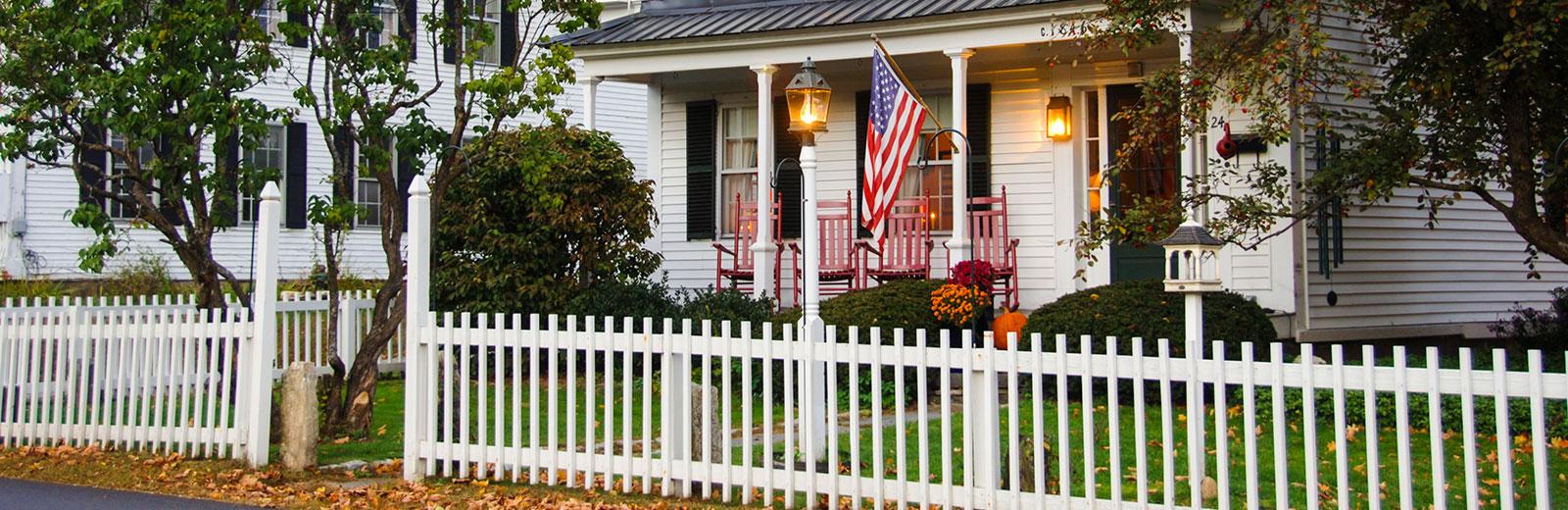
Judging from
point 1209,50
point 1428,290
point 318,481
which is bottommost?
point 318,481

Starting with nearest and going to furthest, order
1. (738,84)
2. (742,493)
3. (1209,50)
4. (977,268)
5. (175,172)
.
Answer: (742,493) < (175,172) < (1209,50) < (977,268) < (738,84)

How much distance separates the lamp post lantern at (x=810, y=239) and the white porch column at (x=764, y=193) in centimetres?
567

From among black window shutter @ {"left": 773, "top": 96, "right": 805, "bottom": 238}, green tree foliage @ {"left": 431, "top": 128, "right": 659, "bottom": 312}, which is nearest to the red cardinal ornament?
black window shutter @ {"left": 773, "top": 96, "right": 805, "bottom": 238}

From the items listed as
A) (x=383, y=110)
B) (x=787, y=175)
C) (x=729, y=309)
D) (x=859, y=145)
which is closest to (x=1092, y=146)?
(x=859, y=145)

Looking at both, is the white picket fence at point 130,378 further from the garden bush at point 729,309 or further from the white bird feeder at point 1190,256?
the white bird feeder at point 1190,256

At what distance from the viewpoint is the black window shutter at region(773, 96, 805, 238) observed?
1719 cm

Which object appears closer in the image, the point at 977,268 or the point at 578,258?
the point at 977,268

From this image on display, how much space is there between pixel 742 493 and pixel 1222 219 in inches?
237

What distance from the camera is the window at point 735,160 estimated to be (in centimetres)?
1764

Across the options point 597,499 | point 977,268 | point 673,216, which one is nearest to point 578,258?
point 673,216

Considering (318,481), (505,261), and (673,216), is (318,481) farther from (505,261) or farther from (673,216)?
(673,216)

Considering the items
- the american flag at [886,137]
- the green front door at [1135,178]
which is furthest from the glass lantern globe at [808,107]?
the green front door at [1135,178]

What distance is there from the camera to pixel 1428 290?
52.1 feet

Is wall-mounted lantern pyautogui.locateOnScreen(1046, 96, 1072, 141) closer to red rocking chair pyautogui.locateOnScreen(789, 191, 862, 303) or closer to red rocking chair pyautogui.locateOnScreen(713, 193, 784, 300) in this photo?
red rocking chair pyautogui.locateOnScreen(789, 191, 862, 303)
